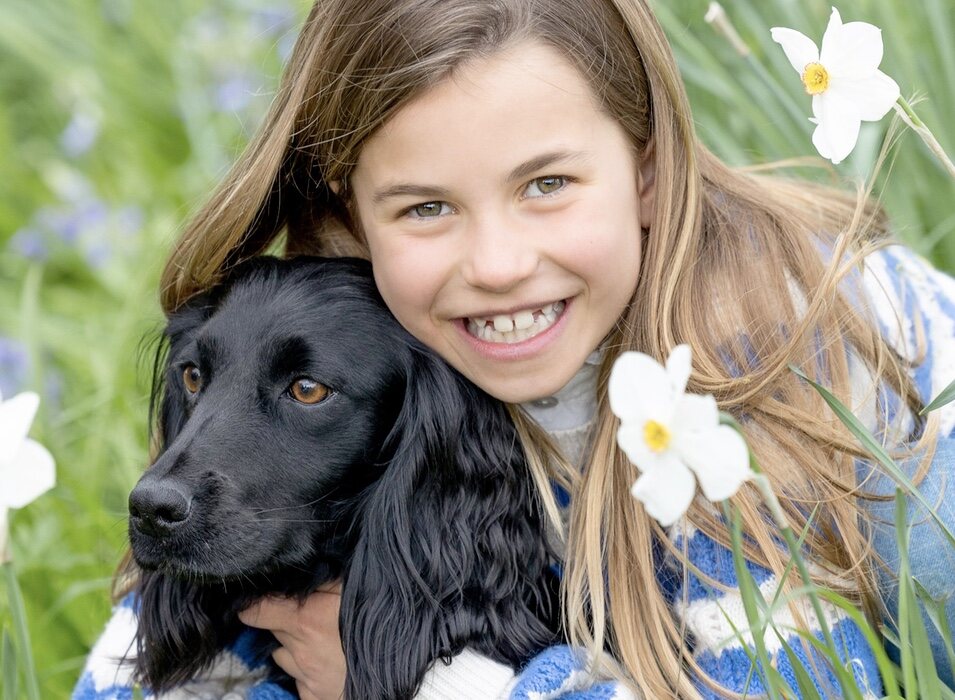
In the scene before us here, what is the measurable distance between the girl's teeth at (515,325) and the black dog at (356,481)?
0.09m

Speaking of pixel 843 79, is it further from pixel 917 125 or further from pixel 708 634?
pixel 708 634

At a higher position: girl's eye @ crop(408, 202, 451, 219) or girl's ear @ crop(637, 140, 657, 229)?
girl's ear @ crop(637, 140, 657, 229)

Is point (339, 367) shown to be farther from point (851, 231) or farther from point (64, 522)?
point (64, 522)

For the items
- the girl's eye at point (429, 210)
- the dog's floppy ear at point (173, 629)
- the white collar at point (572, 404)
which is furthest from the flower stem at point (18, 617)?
the white collar at point (572, 404)

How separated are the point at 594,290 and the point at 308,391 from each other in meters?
0.50

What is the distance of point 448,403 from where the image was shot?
6.69 ft

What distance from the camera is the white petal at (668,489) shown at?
1.15 meters

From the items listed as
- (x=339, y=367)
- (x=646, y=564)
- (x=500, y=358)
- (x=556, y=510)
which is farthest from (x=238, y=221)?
(x=646, y=564)

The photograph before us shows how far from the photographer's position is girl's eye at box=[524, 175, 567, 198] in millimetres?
1940

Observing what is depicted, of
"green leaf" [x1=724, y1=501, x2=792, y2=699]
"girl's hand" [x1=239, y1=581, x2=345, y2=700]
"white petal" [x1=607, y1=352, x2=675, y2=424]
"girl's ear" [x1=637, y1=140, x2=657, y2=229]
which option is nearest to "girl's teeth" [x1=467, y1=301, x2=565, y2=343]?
"girl's ear" [x1=637, y1=140, x2=657, y2=229]

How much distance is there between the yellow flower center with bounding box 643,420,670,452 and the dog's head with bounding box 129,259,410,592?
893mm

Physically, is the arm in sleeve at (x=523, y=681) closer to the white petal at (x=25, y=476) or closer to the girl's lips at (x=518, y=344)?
the girl's lips at (x=518, y=344)

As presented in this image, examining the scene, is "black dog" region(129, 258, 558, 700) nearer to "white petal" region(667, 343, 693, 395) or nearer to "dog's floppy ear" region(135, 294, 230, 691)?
"dog's floppy ear" region(135, 294, 230, 691)

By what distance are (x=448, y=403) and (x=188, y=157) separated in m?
3.00
